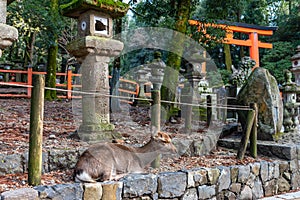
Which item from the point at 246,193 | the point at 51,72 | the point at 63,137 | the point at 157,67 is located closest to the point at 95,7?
the point at 63,137

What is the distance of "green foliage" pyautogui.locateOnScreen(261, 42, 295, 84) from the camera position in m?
17.6

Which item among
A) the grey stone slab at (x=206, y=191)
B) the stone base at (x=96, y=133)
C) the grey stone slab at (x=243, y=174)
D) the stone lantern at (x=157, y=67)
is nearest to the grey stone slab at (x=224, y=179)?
the grey stone slab at (x=206, y=191)

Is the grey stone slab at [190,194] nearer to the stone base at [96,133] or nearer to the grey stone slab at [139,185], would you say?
the grey stone slab at [139,185]

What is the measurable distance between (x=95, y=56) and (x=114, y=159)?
6.82 ft

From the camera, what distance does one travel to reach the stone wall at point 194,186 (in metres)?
3.22

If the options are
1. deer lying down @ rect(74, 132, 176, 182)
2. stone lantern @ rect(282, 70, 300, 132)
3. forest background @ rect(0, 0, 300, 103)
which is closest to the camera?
deer lying down @ rect(74, 132, 176, 182)

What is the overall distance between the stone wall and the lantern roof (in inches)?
114

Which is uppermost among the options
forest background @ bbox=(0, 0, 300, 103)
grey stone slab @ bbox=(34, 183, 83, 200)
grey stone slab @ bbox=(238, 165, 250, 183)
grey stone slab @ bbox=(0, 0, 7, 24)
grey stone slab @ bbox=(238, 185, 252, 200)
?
forest background @ bbox=(0, 0, 300, 103)

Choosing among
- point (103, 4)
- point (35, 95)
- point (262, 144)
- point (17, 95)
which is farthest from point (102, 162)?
point (17, 95)

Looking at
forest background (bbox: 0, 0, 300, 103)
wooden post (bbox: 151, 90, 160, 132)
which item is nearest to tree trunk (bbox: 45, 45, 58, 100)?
forest background (bbox: 0, 0, 300, 103)

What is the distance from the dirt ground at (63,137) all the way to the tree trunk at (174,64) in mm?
693

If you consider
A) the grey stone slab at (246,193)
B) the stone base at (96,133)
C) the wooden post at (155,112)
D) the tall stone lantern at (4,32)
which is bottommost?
the grey stone slab at (246,193)

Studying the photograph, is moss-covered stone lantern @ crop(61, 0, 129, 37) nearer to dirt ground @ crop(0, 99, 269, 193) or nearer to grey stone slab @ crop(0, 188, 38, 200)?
dirt ground @ crop(0, 99, 269, 193)

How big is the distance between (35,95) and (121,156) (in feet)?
4.45
